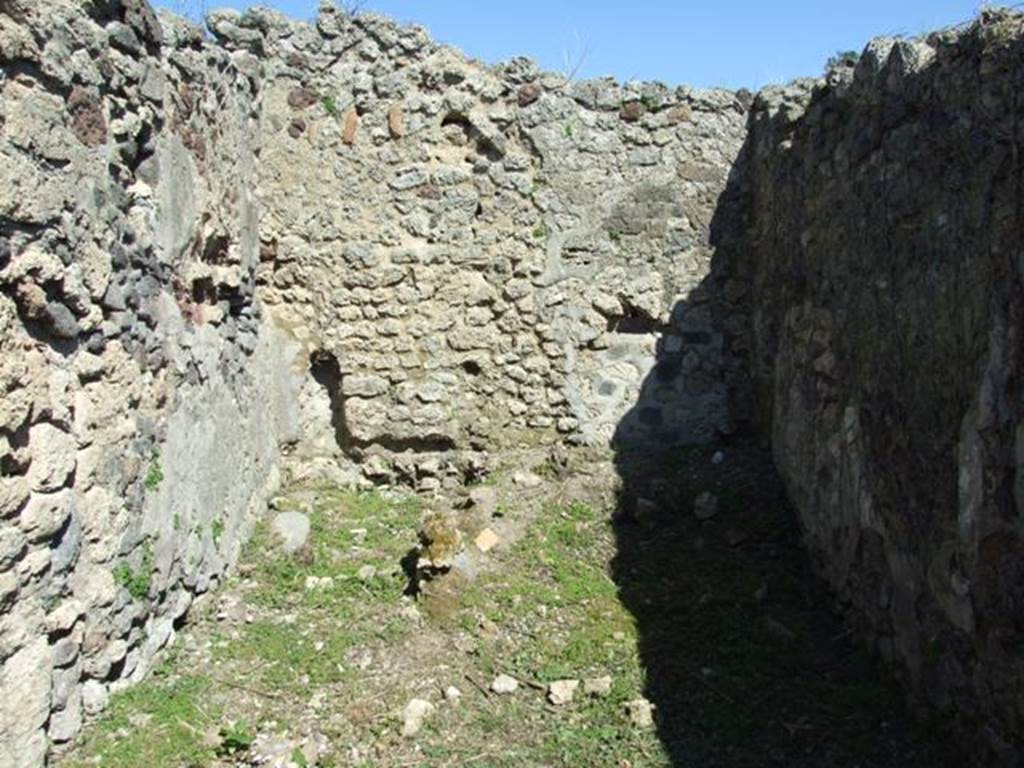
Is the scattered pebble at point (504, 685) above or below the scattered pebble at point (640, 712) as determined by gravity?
below

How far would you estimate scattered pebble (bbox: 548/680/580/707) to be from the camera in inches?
150

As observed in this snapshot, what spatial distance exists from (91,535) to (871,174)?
312 centimetres

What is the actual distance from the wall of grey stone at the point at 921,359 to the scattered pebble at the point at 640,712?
879 millimetres

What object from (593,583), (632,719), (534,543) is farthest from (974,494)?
(534,543)

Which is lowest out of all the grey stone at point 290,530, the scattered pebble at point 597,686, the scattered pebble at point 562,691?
the scattered pebble at point 562,691

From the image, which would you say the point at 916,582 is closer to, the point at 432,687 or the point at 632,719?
the point at 632,719

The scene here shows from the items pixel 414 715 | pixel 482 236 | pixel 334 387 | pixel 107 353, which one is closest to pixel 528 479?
pixel 334 387

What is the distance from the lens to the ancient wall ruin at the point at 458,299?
3.15m

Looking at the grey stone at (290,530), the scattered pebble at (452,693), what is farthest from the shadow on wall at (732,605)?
the grey stone at (290,530)

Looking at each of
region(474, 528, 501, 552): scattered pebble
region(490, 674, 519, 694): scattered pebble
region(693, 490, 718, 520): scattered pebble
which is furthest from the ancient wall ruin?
region(490, 674, 519, 694): scattered pebble

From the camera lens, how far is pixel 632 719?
3605 millimetres

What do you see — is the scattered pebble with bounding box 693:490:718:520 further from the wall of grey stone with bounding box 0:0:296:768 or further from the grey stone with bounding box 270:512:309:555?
the wall of grey stone with bounding box 0:0:296:768

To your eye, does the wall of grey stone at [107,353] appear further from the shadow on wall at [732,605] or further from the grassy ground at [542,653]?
the shadow on wall at [732,605]

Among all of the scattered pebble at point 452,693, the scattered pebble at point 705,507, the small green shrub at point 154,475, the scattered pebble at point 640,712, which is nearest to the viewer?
the scattered pebble at point 640,712
